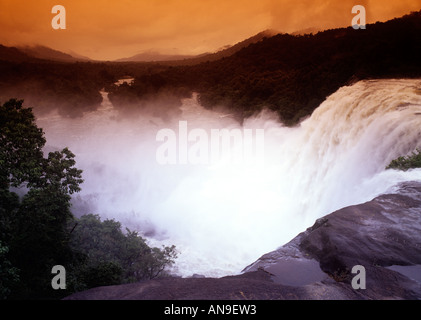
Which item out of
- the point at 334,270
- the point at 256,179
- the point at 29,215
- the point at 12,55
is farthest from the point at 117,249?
the point at 12,55

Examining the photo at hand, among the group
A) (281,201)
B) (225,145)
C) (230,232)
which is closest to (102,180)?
(225,145)

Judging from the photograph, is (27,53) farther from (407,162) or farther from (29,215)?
(407,162)

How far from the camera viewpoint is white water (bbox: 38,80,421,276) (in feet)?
38.4

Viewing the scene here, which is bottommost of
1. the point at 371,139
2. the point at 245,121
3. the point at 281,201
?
the point at 281,201

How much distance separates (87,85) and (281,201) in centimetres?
3082

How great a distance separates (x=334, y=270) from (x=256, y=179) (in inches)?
643

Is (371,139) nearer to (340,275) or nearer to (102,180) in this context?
(340,275)

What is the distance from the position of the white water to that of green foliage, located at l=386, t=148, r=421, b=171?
0.31m

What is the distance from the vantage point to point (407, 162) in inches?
376

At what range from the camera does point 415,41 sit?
2011 centimetres

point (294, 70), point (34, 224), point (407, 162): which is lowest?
point (34, 224)

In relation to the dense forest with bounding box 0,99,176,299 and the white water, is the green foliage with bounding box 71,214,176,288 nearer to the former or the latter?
the dense forest with bounding box 0,99,176,299

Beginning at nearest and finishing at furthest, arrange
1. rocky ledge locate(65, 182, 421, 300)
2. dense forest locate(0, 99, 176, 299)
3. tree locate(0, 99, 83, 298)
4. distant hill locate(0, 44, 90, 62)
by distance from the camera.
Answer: rocky ledge locate(65, 182, 421, 300) → dense forest locate(0, 99, 176, 299) → tree locate(0, 99, 83, 298) → distant hill locate(0, 44, 90, 62)

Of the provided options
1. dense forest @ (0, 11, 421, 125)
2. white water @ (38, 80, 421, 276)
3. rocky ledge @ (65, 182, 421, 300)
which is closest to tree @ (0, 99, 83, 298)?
rocky ledge @ (65, 182, 421, 300)
